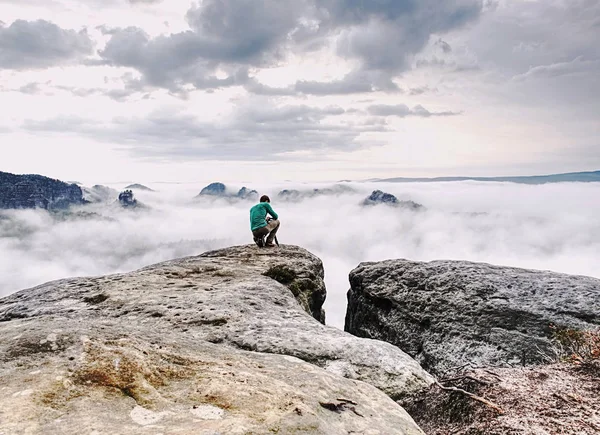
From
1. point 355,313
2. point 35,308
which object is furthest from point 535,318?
point 35,308

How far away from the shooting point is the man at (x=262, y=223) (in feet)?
86.4

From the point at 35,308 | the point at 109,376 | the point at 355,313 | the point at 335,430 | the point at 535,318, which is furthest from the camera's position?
the point at 355,313

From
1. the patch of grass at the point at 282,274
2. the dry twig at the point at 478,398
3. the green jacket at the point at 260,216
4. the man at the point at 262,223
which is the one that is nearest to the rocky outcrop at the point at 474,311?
the patch of grass at the point at 282,274

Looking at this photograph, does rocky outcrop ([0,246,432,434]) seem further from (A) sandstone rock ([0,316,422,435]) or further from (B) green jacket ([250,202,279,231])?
(B) green jacket ([250,202,279,231])

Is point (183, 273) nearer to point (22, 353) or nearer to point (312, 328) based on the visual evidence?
point (312, 328)

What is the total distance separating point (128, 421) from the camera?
199 inches

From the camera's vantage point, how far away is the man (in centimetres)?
2634

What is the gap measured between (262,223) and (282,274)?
5885mm

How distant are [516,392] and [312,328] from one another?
5668mm

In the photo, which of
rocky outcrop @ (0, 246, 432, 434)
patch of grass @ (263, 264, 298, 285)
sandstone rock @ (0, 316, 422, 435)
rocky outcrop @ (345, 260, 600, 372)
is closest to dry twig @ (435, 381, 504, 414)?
rocky outcrop @ (0, 246, 432, 434)

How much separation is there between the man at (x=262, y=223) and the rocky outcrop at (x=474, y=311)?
7.20 metres

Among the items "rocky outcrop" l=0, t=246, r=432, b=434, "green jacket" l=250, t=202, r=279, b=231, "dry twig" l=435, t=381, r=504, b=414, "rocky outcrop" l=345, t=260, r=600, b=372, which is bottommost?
"rocky outcrop" l=345, t=260, r=600, b=372

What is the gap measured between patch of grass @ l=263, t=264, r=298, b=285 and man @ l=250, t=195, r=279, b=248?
16.8ft

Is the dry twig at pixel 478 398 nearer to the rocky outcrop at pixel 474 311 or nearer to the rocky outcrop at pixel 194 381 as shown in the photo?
the rocky outcrop at pixel 194 381
